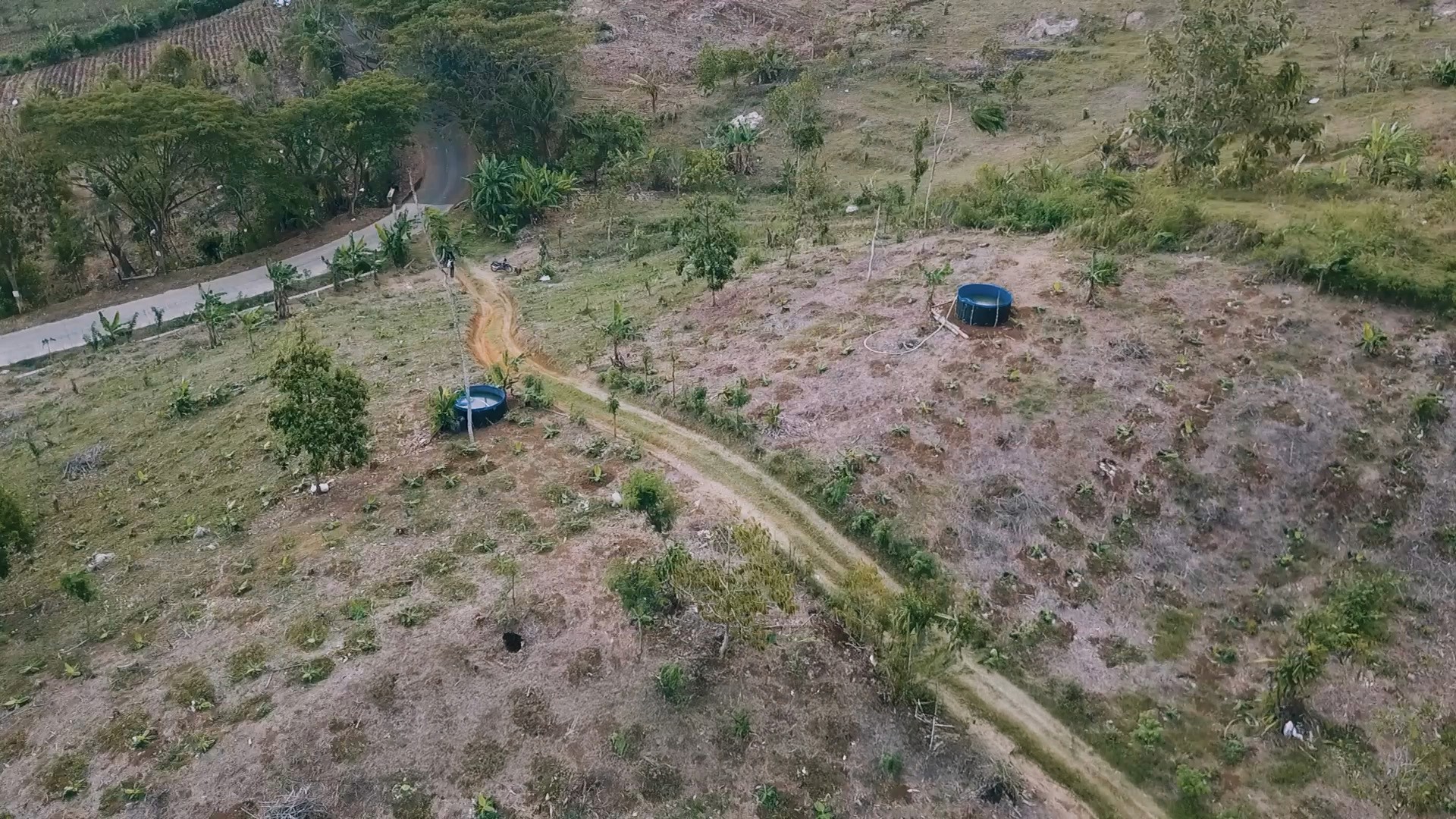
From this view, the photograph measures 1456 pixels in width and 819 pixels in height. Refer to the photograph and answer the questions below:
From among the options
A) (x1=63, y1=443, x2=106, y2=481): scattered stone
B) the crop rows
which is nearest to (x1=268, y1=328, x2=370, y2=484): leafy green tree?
(x1=63, y1=443, x2=106, y2=481): scattered stone

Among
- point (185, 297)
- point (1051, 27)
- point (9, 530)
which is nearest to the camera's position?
point (9, 530)

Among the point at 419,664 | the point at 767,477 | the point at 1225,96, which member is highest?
the point at 1225,96

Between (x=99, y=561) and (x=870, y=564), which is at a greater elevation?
(x=870, y=564)

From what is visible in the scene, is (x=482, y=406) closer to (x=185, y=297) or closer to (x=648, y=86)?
(x=185, y=297)

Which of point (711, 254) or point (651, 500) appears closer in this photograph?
point (651, 500)

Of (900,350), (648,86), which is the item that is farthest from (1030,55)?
(900,350)

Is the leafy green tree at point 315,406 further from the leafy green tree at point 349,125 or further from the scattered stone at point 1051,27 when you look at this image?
the scattered stone at point 1051,27

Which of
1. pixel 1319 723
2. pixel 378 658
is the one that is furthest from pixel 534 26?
pixel 1319 723
